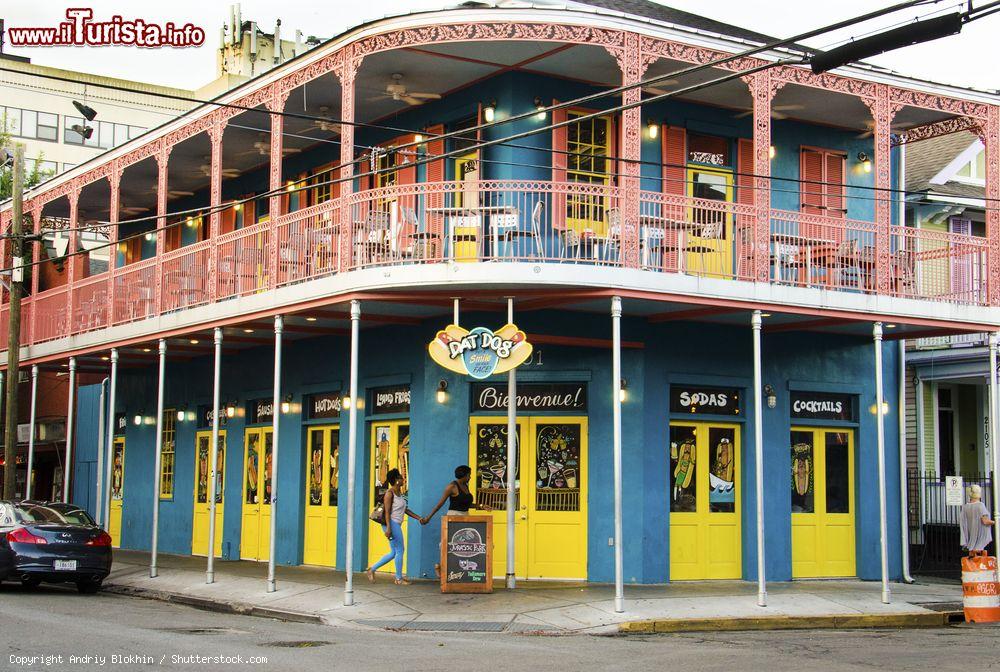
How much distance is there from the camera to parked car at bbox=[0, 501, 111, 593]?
17531 mm

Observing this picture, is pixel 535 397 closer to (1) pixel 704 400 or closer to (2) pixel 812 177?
(1) pixel 704 400

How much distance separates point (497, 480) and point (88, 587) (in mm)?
6875

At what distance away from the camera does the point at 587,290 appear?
51.5 ft

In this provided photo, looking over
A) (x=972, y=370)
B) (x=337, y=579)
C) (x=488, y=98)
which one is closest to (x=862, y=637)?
(x=337, y=579)

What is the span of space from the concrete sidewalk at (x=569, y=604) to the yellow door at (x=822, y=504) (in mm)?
497

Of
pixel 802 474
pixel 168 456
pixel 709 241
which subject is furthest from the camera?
pixel 168 456

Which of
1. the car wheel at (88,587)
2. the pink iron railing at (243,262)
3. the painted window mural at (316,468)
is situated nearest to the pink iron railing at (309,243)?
the pink iron railing at (243,262)

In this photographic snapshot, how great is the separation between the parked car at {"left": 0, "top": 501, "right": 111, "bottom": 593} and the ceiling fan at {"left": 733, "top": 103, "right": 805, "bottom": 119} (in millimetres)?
12287

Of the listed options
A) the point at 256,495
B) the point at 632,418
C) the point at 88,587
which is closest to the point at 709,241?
the point at 632,418

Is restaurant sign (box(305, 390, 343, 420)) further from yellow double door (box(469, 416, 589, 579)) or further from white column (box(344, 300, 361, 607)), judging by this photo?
white column (box(344, 300, 361, 607))

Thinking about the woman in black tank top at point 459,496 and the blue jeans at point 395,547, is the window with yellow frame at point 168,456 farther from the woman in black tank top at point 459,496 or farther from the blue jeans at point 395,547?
the woman in black tank top at point 459,496

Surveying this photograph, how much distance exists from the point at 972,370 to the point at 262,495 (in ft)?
46.2

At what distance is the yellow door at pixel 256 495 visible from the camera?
72.8ft

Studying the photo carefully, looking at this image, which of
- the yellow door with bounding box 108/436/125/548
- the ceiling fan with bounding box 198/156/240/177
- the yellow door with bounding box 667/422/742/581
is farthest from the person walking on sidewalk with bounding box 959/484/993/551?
the yellow door with bounding box 108/436/125/548
